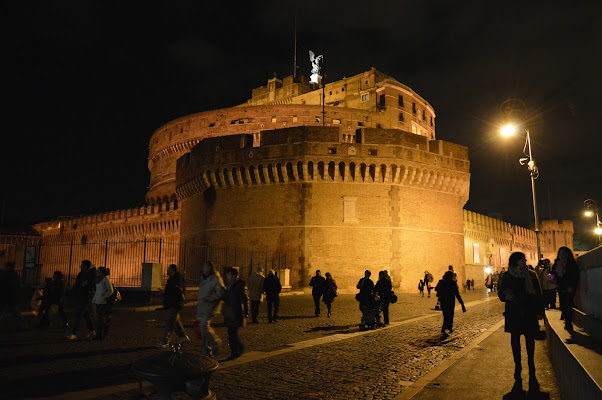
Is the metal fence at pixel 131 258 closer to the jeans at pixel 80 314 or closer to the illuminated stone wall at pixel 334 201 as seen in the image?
the illuminated stone wall at pixel 334 201

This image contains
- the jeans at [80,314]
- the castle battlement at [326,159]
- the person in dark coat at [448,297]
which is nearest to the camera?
the jeans at [80,314]

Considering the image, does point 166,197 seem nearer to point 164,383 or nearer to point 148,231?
point 148,231

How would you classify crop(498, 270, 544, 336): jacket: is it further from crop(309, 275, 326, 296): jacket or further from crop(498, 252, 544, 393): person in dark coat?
crop(309, 275, 326, 296): jacket

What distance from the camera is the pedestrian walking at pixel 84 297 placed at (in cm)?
820

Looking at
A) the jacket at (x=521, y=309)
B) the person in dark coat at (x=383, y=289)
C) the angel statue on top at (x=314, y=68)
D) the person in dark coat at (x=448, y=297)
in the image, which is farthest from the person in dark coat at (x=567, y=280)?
the angel statue on top at (x=314, y=68)

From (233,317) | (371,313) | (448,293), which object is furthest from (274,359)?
(448,293)

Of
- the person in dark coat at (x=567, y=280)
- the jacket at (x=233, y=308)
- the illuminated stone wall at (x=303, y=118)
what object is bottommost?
the jacket at (x=233, y=308)

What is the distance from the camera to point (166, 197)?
151ft

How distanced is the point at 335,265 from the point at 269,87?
42601mm

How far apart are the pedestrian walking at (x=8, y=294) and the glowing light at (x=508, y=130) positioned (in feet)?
41.4

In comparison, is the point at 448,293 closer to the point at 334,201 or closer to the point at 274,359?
the point at 274,359

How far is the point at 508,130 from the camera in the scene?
12.6 metres

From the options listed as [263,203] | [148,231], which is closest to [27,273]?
[148,231]

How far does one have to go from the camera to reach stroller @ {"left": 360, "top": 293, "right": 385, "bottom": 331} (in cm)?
973
